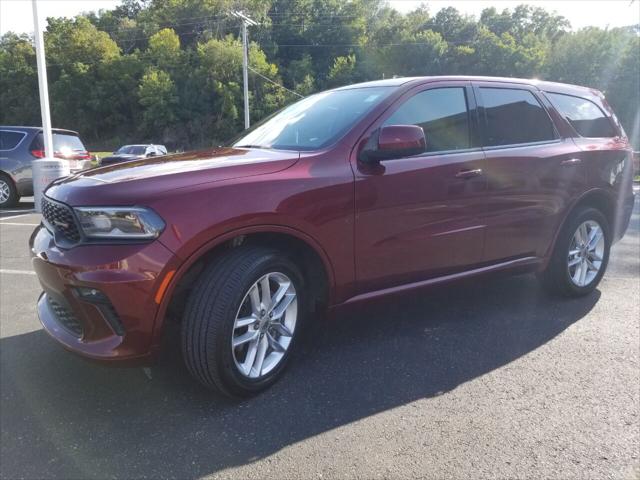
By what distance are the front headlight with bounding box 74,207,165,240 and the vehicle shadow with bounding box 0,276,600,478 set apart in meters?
0.95

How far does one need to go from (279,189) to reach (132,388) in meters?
1.39

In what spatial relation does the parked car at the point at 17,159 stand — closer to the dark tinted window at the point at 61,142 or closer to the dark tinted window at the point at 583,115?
the dark tinted window at the point at 61,142

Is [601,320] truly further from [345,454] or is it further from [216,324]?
[216,324]

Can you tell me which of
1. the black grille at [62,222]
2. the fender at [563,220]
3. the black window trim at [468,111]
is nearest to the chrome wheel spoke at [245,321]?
the black grille at [62,222]

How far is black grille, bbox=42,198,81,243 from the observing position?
233cm

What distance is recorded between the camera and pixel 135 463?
6.86 ft

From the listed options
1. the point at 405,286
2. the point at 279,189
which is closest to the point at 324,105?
the point at 279,189

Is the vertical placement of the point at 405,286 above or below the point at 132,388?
above

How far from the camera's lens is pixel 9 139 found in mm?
9891

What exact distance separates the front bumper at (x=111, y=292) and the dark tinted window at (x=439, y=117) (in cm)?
171

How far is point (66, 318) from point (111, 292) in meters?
0.54

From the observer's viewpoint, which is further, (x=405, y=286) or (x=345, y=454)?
(x=405, y=286)

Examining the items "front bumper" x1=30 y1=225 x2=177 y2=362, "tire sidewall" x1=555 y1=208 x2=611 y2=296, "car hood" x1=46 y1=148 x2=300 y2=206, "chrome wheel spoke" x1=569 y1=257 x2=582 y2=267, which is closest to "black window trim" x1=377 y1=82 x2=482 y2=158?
"car hood" x1=46 y1=148 x2=300 y2=206

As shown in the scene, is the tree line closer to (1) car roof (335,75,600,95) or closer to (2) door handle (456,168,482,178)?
(1) car roof (335,75,600,95)
